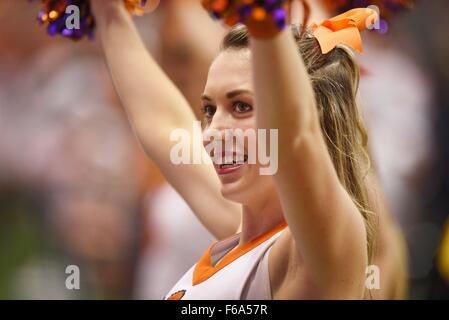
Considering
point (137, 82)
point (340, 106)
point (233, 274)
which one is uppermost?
point (137, 82)

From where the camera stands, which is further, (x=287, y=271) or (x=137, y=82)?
(x=137, y=82)

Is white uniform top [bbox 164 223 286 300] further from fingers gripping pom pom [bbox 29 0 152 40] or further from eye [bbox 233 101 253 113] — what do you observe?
fingers gripping pom pom [bbox 29 0 152 40]

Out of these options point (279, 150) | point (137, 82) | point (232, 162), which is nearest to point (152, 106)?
point (137, 82)

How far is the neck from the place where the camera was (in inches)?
41.3

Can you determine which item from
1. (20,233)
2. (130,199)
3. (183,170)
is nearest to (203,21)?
(183,170)

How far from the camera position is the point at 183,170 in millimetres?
1284

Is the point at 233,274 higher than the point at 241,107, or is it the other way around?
the point at 241,107

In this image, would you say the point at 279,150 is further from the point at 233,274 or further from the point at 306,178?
the point at 233,274

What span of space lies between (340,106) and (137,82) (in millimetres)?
461

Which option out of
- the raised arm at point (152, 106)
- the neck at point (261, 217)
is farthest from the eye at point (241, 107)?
the raised arm at point (152, 106)

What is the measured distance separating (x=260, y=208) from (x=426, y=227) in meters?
0.51

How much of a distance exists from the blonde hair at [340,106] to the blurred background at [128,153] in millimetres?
364

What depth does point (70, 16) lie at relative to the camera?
125cm

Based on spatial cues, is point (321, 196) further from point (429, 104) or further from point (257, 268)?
point (429, 104)
